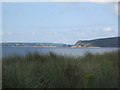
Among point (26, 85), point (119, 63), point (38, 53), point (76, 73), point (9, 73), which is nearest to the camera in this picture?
point (26, 85)

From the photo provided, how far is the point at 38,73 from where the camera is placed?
13.7ft

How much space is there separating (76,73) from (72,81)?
1.09 ft

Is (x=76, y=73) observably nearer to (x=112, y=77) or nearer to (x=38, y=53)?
(x=112, y=77)

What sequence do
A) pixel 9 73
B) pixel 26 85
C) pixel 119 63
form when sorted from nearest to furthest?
pixel 26 85
pixel 9 73
pixel 119 63

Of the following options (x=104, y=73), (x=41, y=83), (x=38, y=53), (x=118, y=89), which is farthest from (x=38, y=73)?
(x=38, y=53)

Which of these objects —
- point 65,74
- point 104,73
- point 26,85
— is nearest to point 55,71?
point 65,74

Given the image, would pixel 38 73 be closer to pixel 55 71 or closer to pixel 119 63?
pixel 55 71

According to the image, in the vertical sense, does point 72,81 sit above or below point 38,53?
below

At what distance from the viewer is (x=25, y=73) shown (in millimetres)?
3814

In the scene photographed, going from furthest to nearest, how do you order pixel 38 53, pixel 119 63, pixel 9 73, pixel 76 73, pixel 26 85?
pixel 38 53
pixel 119 63
pixel 76 73
pixel 9 73
pixel 26 85

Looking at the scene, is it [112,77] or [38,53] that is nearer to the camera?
[112,77]

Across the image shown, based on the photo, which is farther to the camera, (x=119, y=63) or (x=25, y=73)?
(x=119, y=63)

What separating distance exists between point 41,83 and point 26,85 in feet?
1.41

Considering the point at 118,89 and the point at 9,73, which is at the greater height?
the point at 9,73
